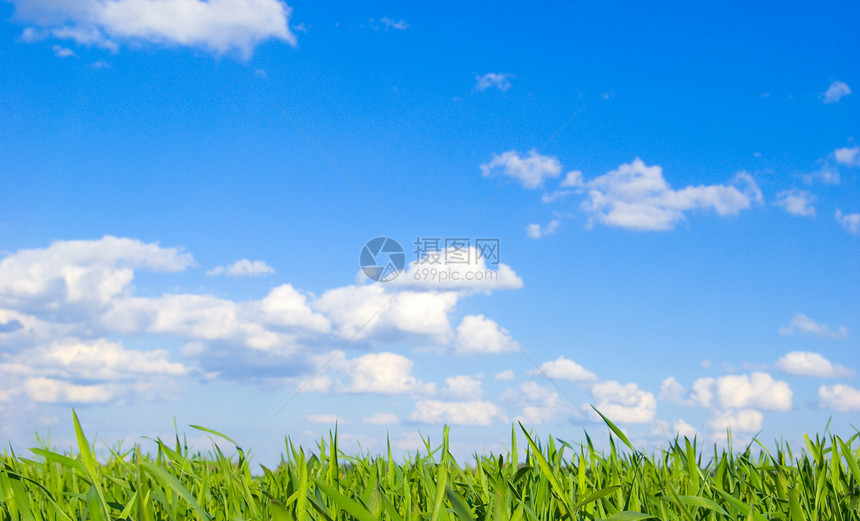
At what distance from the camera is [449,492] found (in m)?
1.53

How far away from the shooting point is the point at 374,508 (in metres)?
1.80

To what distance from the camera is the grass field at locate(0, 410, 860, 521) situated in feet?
5.73

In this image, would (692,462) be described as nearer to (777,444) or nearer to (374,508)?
(777,444)

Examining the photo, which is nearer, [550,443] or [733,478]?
[733,478]

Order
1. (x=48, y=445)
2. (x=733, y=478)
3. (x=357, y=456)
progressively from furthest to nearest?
(x=48, y=445) < (x=357, y=456) < (x=733, y=478)

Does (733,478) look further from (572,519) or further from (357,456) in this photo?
(357,456)

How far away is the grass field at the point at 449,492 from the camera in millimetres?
1746

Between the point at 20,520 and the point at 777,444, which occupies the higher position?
the point at 777,444

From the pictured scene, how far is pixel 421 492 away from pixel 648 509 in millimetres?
980

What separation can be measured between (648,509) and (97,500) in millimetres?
1645

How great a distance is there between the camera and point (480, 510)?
92.1 inches

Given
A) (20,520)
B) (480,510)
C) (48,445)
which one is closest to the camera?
(20,520)

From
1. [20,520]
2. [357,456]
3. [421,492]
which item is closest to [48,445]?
[357,456]

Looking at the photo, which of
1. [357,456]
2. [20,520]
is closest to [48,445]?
[357,456]
